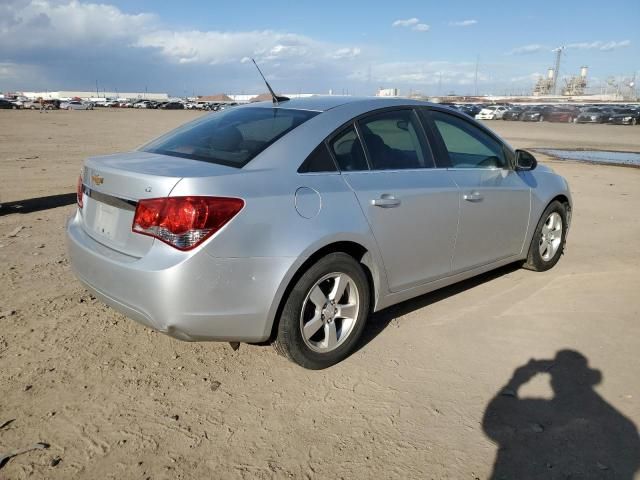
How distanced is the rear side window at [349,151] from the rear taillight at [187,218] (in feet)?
2.93

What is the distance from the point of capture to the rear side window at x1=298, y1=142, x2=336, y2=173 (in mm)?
3129

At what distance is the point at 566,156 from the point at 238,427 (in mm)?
17911

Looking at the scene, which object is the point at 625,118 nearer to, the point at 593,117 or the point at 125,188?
the point at 593,117

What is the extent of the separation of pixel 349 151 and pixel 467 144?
143cm

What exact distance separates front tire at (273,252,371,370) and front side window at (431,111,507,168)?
4.55 feet

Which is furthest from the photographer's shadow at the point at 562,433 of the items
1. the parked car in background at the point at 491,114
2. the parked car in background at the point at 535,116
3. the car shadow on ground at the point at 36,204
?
the parked car in background at the point at 535,116

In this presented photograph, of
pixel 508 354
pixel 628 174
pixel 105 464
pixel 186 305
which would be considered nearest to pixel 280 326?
pixel 186 305

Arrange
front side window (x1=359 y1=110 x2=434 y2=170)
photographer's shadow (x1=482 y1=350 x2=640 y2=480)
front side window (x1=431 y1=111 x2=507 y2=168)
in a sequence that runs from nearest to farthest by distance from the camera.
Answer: photographer's shadow (x1=482 y1=350 x2=640 y2=480), front side window (x1=359 y1=110 x2=434 y2=170), front side window (x1=431 y1=111 x2=507 y2=168)

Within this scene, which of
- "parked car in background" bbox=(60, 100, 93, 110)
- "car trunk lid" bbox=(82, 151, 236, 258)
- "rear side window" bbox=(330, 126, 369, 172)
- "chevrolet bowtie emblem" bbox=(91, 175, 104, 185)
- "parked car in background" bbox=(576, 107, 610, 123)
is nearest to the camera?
"car trunk lid" bbox=(82, 151, 236, 258)

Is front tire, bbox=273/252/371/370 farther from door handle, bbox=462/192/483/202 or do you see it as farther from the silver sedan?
door handle, bbox=462/192/483/202

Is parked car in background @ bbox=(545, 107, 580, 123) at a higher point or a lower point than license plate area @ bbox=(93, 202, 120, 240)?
lower

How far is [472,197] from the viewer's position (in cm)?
405

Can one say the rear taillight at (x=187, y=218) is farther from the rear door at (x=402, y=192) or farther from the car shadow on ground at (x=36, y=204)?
the car shadow on ground at (x=36, y=204)

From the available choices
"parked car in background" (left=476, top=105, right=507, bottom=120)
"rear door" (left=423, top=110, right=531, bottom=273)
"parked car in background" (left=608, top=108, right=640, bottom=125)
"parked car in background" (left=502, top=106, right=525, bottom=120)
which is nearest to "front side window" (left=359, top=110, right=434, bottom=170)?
"rear door" (left=423, top=110, right=531, bottom=273)
